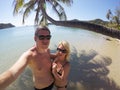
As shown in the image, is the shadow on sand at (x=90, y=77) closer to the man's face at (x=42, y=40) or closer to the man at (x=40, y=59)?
the man at (x=40, y=59)

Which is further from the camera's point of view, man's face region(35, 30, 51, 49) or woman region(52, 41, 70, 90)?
woman region(52, 41, 70, 90)

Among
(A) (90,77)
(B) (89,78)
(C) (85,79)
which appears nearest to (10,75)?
(C) (85,79)

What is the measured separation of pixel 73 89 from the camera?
27.5 feet

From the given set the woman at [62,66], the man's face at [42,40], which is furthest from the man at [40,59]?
the woman at [62,66]

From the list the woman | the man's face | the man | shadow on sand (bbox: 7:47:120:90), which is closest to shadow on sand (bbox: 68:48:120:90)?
shadow on sand (bbox: 7:47:120:90)

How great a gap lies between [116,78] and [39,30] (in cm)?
692

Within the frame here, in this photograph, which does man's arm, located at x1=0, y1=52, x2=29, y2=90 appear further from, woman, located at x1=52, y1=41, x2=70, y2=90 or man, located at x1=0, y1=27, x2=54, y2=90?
woman, located at x1=52, y1=41, x2=70, y2=90

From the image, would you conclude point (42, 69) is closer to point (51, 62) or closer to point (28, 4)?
point (51, 62)

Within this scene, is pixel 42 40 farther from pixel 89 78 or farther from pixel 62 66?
pixel 89 78

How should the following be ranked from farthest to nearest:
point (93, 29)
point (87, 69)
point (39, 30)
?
point (87, 69) < point (93, 29) < point (39, 30)

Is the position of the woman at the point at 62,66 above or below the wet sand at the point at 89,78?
above

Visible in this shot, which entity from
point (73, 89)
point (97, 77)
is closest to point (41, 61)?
point (73, 89)

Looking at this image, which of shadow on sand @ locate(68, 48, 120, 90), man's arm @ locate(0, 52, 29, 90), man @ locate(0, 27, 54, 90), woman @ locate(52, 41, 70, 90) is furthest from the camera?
shadow on sand @ locate(68, 48, 120, 90)

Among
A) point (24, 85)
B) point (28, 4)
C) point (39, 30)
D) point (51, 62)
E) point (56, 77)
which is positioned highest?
point (28, 4)
